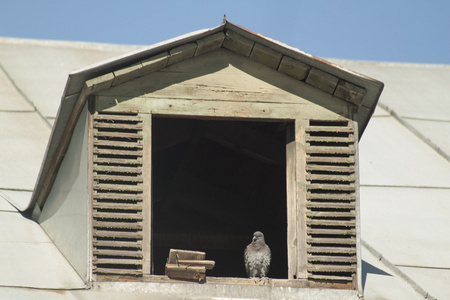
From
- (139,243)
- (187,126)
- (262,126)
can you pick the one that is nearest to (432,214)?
(262,126)

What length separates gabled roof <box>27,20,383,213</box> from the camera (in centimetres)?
956

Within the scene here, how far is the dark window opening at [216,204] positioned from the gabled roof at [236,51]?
9.59 feet

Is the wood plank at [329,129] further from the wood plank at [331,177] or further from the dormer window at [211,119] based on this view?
the wood plank at [331,177]

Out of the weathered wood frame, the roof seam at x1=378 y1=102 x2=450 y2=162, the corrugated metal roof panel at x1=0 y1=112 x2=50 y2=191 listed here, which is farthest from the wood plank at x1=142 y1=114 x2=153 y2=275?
the roof seam at x1=378 y1=102 x2=450 y2=162

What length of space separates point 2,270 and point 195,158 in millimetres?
4605

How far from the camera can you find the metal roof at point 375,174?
9.59 meters

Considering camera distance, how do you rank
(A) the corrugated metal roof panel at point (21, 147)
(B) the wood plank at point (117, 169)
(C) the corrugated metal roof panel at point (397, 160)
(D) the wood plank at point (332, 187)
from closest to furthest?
(B) the wood plank at point (117, 169)
(D) the wood plank at point (332, 187)
(A) the corrugated metal roof panel at point (21, 147)
(C) the corrugated metal roof panel at point (397, 160)

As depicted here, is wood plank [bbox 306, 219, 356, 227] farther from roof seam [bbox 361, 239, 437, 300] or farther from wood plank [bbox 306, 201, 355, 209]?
roof seam [bbox 361, 239, 437, 300]

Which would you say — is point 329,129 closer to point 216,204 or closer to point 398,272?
point 398,272

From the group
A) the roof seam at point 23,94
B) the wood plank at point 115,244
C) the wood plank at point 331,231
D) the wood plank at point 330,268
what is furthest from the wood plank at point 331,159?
the roof seam at point 23,94

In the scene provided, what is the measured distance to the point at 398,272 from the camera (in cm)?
1027

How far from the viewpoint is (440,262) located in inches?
417

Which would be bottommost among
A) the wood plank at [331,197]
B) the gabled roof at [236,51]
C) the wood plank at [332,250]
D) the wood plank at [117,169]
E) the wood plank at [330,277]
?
the wood plank at [330,277]

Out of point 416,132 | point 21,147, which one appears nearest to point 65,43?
point 21,147
